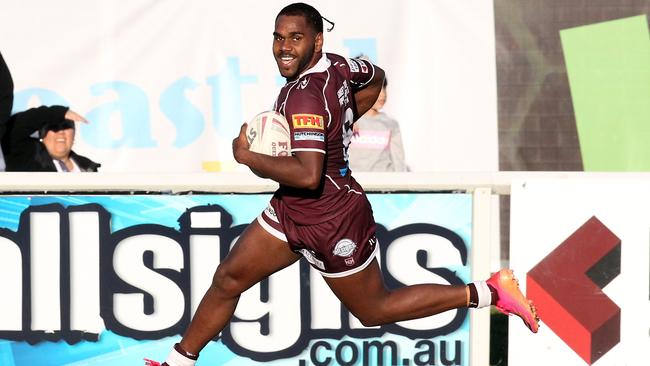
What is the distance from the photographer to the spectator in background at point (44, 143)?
10.9m

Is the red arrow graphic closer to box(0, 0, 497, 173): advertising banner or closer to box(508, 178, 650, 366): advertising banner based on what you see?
box(508, 178, 650, 366): advertising banner

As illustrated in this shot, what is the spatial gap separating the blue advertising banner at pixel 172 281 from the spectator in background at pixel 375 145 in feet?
11.0

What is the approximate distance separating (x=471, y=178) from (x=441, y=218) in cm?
29

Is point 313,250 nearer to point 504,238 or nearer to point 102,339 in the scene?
point 102,339

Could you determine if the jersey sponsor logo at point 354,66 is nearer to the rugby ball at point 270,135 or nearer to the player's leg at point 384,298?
the rugby ball at point 270,135

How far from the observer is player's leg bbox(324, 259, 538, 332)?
6.66 meters

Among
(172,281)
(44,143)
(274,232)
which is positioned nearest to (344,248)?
(274,232)

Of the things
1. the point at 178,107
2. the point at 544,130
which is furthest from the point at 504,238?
the point at 178,107

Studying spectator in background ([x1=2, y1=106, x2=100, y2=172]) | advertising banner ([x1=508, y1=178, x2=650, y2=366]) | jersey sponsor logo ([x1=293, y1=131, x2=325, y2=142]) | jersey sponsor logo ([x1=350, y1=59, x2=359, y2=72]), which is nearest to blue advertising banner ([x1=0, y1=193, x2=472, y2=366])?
advertising banner ([x1=508, y1=178, x2=650, y2=366])

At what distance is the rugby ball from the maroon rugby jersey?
0.05m

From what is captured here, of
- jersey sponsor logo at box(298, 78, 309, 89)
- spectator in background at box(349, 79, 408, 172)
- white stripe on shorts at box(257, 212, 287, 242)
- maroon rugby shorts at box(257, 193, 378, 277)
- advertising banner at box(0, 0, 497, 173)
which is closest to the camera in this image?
jersey sponsor logo at box(298, 78, 309, 89)

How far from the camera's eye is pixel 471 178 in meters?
7.67

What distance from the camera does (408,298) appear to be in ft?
22.3

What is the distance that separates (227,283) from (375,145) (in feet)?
14.8
